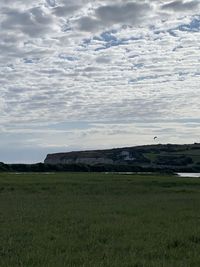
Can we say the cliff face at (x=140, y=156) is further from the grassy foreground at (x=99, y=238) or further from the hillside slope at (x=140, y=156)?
the grassy foreground at (x=99, y=238)

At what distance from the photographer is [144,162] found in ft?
546

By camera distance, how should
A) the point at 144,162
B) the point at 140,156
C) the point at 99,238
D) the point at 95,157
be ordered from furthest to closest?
the point at 95,157, the point at 140,156, the point at 144,162, the point at 99,238

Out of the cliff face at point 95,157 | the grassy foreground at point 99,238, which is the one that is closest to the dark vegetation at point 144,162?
the cliff face at point 95,157

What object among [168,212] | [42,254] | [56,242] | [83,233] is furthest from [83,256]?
[168,212]

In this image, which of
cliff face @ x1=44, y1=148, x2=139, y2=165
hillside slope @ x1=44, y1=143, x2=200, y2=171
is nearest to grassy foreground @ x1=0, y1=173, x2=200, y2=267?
hillside slope @ x1=44, y1=143, x2=200, y2=171

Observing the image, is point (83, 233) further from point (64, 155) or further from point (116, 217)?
point (64, 155)

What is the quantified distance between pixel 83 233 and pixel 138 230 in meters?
1.92

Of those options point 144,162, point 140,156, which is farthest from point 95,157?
point 144,162

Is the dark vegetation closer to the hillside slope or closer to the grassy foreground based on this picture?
the hillside slope

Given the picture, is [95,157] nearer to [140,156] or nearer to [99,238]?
[140,156]

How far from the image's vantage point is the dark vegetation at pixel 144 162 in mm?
115000

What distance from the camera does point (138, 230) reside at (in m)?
16.5

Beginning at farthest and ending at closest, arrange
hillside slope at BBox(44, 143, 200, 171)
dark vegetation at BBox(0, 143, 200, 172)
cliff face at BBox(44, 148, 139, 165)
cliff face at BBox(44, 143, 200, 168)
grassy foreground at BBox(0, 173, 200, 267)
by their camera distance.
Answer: cliff face at BBox(44, 148, 139, 165) → cliff face at BBox(44, 143, 200, 168) → hillside slope at BBox(44, 143, 200, 171) → dark vegetation at BBox(0, 143, 200, 172) → grassy foreground at BBox(0, 173, 200, 267)

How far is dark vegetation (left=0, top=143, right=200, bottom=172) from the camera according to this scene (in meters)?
115
